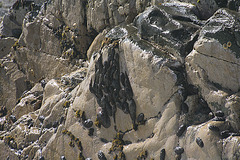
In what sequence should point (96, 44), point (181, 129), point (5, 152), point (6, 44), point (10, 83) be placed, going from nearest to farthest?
1. point (181, 129)
2. point (5, 152)
3. point (96, 44)
4. point (10, 83)
5. point (6, 44)

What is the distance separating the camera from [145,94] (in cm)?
1123

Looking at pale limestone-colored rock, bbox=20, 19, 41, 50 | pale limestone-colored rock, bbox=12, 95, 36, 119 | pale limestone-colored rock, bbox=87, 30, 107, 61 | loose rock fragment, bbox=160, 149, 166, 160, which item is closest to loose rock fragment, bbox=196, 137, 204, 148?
loose rock fragment, bbox=160, 149, 166, 160

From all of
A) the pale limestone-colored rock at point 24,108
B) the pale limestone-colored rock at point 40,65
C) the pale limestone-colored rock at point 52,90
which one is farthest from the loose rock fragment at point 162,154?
the pale limestone-colored rock at point 40,65

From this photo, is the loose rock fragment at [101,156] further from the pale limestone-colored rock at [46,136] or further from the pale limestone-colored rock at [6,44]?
the pale limestone-colored rock at [6,44]

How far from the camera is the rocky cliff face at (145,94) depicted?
9.86 m

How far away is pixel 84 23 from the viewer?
57.1 feet

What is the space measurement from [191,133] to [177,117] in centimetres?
76

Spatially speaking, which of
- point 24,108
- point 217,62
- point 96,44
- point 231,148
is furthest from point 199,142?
point 24,108

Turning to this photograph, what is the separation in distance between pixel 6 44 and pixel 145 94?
513 inches

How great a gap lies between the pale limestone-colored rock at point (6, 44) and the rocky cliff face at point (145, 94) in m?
5.06

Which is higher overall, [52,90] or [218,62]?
[218,62]

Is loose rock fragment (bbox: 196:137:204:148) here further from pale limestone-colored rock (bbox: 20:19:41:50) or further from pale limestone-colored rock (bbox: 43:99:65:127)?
pale limestone-colored rock (bbox: 20:19:41:50)

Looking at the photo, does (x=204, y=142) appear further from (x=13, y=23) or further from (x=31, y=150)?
(x=13, y=23)

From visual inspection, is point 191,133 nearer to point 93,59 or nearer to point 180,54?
point 180,54
